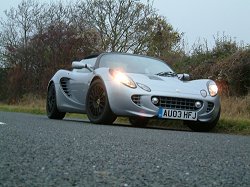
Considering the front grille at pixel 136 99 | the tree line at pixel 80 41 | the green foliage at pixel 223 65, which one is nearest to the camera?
the front grille at pixel 136 99

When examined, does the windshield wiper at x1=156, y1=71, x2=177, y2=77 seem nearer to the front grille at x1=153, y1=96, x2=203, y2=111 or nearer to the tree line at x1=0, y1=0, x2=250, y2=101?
the front grille at x1=153, y1=96, x2=203, y2=111

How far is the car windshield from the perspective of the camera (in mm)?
7543


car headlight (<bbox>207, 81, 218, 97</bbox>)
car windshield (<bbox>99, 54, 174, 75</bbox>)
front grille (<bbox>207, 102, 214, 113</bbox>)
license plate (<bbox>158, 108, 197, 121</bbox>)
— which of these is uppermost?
car windshield (<bbox>99, 54, 174, 75</bbox>)

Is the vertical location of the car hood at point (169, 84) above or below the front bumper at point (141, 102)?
above

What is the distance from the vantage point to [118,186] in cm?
183

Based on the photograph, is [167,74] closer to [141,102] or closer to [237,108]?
[141,102]

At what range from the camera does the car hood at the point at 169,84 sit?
259 inches

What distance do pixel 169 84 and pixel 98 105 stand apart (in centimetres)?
113

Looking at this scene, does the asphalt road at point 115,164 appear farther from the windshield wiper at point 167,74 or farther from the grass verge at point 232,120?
the windshield wiper at point 167,74

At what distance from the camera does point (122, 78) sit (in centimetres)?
668

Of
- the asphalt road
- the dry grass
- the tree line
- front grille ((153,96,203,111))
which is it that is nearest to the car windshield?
front grille ((153,96,203,111))

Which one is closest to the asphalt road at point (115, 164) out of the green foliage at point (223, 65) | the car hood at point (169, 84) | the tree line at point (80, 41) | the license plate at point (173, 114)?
the license plate at point (173, 114)

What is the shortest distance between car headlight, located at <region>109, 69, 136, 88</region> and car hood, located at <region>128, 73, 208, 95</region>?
0.29 feet

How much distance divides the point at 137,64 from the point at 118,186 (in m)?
5.97
